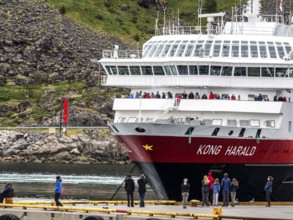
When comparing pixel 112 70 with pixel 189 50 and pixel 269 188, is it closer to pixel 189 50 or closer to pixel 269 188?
pixel 189 50

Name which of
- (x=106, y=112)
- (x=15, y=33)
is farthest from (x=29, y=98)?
(x=15, y=33)

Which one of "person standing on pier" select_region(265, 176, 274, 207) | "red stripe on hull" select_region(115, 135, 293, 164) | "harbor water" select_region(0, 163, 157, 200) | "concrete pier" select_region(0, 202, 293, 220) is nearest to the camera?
"concrete pier" select_region(0, 202, 293, 220)

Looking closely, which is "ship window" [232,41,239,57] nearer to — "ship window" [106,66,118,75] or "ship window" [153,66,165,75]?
"ship window" [153,66,165,75]

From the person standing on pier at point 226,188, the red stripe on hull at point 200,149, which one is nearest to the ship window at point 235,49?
the red stripe on hull at point 200,149

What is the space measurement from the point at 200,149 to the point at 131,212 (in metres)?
11.7

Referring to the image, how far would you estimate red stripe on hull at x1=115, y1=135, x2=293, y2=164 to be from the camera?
68.5 metres

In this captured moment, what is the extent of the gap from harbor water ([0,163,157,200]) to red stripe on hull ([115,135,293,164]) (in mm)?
17247

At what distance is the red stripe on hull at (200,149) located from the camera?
225ft

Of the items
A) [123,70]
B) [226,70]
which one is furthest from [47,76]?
[226,70]

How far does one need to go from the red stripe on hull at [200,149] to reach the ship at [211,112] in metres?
0.05

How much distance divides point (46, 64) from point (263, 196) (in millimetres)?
120489

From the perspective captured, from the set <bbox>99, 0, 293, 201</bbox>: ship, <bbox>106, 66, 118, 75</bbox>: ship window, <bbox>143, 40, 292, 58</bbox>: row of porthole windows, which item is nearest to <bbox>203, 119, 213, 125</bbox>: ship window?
<bbox>99, 0, 293, 201</bbox>: ship

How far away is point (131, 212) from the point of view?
57688mm

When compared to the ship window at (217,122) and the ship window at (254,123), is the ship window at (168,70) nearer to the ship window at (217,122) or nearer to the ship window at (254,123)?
the ship window at (217,122)
